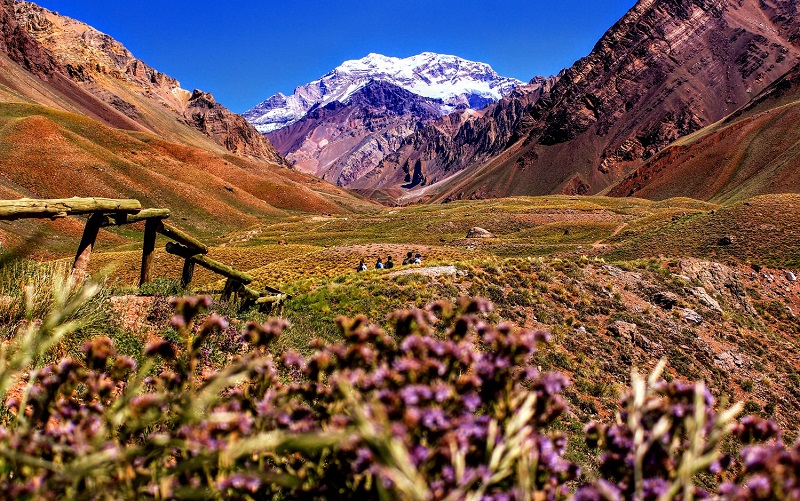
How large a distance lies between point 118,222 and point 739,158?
435 ft

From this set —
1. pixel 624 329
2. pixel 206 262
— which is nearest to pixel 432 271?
pixel 624 329

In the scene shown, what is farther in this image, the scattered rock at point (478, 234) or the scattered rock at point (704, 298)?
the scattered rock at point (478, 234)

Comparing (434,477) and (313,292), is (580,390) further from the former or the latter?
(434,477)

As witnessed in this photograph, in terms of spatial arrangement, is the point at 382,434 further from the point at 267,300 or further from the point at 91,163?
the point at 91,163

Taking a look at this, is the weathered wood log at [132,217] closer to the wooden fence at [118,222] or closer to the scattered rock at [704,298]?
the wooden fence at [118,222]

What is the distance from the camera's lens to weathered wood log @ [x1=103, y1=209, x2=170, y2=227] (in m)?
10.6

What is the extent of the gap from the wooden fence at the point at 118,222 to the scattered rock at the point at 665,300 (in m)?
15.8

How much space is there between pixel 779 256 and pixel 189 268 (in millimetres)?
36989

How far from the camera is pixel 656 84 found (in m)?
181

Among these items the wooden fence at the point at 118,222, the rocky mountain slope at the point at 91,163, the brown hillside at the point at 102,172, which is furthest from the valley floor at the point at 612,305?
the brown hillside at the point at 102,172

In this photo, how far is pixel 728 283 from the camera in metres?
25.5

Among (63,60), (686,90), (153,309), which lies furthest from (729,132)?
(63,60)

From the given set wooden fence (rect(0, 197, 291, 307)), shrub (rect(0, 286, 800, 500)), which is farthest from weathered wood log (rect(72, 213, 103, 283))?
shrub (rect(0, 286, 800, 500))

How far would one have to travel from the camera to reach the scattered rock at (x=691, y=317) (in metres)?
19.1
